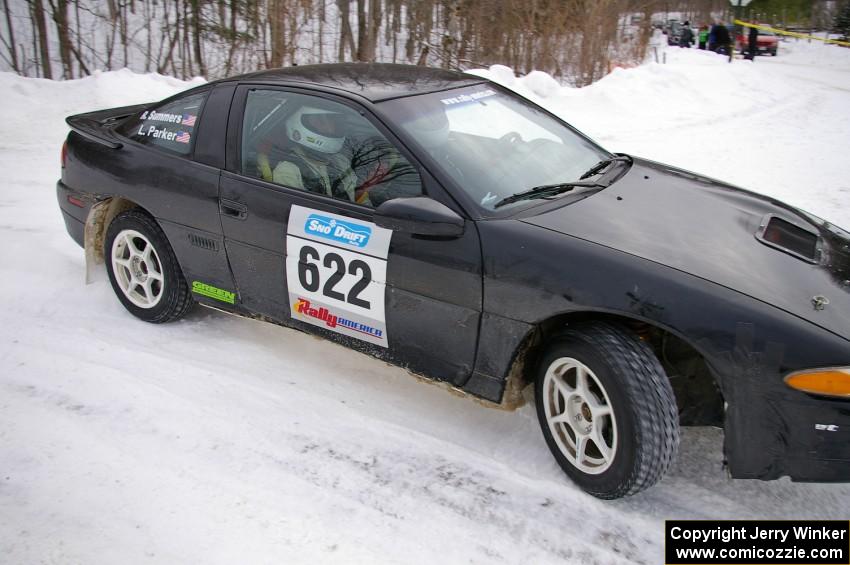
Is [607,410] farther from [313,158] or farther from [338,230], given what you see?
[313,158]

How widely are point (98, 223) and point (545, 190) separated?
2766 millimetres

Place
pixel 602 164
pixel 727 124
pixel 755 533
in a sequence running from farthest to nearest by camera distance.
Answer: pixel 727 124
pixel 602 164
pixel 755 533

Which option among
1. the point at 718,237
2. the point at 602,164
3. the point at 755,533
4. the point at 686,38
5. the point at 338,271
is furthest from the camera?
the point at 686,38

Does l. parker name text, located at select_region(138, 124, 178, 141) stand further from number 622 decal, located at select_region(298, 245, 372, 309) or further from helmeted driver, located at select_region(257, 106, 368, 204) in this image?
number 622 decal, located at select_region(298, 245, 372, 309)

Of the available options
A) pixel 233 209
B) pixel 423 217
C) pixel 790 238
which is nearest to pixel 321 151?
pixel 233 209

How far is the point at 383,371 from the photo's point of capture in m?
3.57

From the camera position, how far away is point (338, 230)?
119 inches

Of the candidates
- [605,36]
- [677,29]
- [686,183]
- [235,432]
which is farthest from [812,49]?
[235,432]

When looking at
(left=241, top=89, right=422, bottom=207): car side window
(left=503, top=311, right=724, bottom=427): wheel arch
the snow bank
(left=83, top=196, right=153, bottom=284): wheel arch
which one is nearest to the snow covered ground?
(left=83, top=196, right=153, bottom=284): wheel arch

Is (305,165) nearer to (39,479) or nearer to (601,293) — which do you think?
(601,293)

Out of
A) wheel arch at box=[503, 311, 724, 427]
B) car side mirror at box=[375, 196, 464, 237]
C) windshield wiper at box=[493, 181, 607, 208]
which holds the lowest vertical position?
wheel arch at box=[503, 311, 724, 427]

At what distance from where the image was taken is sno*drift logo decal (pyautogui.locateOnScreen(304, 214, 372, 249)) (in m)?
2.97

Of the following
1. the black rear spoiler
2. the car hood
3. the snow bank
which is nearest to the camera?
the car hood

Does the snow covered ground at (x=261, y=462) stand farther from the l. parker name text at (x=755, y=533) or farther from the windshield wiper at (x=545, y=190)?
the windshield wiper at (x=545, y=190)
